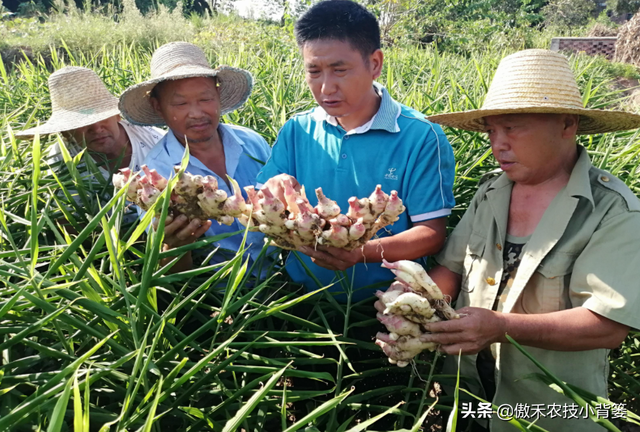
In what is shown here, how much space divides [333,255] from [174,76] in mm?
806

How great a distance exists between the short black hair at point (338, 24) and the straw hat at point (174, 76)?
0.40 m

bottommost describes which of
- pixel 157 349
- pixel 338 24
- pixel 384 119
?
pixel 157 349

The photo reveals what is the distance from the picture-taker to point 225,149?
5.36ft

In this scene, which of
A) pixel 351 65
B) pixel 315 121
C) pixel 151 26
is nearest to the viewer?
pixel 351 65

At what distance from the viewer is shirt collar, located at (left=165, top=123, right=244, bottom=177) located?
154cm

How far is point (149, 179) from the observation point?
102cm

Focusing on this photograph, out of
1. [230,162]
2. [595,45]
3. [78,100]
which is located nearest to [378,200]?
[230,162]

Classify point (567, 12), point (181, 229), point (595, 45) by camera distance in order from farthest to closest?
point (567, 12), point (595, 45), point (181, 229)

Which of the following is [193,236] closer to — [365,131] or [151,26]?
[365,131]

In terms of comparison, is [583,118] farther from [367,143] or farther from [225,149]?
[225,149]

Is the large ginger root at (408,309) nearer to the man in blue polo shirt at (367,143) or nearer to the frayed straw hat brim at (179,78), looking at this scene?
the man in blue polo shirt at (367,143)

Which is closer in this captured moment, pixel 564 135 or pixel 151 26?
pixel 564 135

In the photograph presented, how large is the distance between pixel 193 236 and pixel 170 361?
35 cm

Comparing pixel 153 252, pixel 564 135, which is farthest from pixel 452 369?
pixel 153 252
